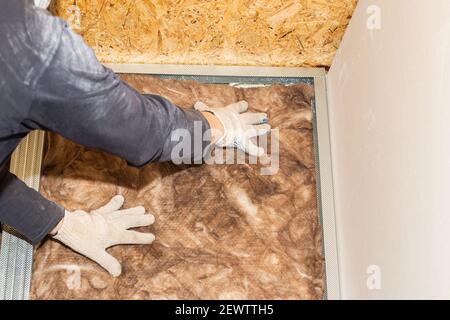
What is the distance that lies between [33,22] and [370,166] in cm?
86

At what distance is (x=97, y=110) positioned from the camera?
1062 mm

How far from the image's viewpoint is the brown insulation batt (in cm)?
151

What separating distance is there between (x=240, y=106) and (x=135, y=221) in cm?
49

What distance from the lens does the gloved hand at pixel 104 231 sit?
149cm

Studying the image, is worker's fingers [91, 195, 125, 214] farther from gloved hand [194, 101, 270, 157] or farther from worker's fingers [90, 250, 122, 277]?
gloved hand [194, 101, 270, 157]

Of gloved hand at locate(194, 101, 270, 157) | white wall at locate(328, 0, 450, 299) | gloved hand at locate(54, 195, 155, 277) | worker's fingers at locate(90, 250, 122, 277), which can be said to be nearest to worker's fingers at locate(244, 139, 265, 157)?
gloved hand at locate(194, 101, 270, 157)

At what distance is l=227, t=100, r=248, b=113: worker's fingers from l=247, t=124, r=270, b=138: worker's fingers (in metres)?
0.07

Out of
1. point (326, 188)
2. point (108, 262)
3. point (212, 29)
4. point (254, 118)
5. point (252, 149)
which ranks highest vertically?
point (212, 29)

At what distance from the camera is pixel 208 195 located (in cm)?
161

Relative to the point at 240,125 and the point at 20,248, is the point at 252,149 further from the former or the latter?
the point at 20,248

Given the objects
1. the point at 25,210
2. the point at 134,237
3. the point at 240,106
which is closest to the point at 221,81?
the point at 240,106

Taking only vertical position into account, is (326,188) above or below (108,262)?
above

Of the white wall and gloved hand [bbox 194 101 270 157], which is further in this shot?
gloved hand [bbox 194 101 270 157]

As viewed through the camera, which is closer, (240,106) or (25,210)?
(25,210)
